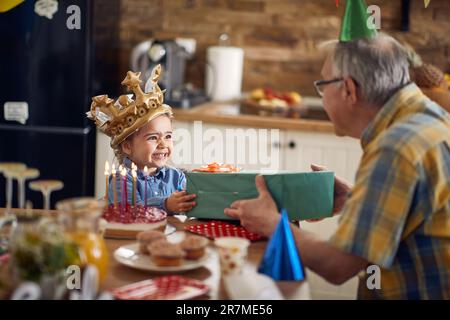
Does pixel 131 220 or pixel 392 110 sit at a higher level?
pixel 392 110

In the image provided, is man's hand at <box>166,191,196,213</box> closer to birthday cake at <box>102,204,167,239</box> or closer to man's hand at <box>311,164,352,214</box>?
birthday cake at <box>102,204,167,239</box>

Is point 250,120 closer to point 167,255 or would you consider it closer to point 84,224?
point 167,255

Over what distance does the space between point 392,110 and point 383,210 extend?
32cm

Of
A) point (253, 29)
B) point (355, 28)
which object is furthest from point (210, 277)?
point (253, 29)

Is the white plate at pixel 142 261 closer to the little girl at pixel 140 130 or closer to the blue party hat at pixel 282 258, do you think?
the blue party hat at pixel 282 258

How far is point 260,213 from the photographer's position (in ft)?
7.16

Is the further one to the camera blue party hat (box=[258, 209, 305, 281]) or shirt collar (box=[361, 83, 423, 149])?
shirt collar (box=[361, 83, 423, 149])

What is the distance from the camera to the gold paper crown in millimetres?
2701

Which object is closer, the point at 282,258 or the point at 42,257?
the point at 42,257

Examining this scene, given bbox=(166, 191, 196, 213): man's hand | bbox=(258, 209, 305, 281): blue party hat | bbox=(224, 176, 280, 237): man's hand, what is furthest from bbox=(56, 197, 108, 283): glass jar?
bbox=(166, 191, 196, 213): man's hand

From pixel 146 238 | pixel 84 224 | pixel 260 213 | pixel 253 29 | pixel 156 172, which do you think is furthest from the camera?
pixel 253 29

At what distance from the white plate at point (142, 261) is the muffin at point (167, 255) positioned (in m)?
0.01
